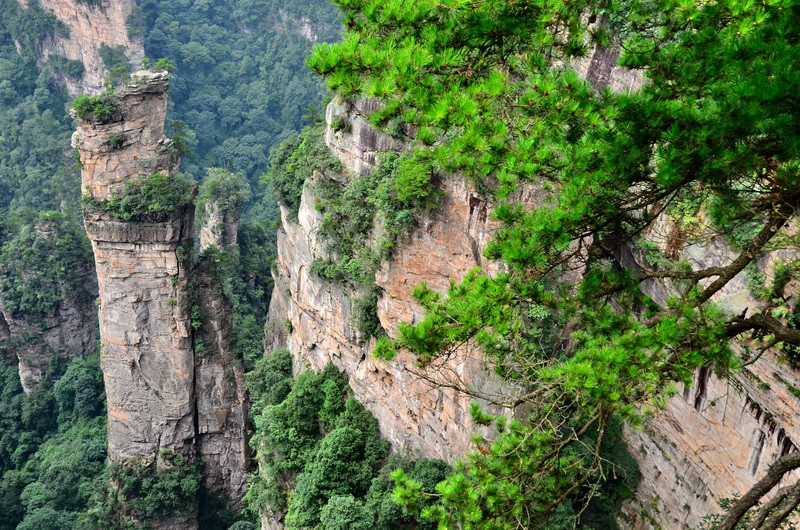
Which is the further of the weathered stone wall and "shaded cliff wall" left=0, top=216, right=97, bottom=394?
"shaded cliff wall" left=0, top=216, right=97, bottom=394

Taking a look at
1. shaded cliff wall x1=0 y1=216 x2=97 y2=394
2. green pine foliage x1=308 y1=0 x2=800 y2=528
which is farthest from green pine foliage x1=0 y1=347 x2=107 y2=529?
green pine foliage x1=308 y1=0 x2=800 y2=528

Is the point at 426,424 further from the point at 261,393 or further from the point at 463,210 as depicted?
the point at 261,393

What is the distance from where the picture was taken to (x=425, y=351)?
6.66 meters

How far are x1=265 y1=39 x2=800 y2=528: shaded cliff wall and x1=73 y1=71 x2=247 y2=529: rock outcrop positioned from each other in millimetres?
5429

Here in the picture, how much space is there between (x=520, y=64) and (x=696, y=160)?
7.38ft

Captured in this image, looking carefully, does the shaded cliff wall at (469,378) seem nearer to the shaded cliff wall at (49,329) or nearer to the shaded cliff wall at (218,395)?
the shaded cliff wall at (218,395)

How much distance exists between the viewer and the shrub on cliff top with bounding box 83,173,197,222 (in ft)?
73.4

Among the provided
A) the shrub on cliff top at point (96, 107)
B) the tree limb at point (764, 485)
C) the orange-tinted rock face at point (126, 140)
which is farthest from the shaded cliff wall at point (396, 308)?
the shrub on cliff top at point (96, 107)

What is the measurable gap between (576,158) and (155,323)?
20461 millimetres

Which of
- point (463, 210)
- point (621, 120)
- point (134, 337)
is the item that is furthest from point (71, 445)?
point (621, 120)

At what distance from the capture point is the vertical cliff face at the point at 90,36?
4038 centimetres

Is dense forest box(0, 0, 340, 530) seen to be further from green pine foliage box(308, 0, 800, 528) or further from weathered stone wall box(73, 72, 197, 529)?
green pine foliage box(308, 0, 800, 528)

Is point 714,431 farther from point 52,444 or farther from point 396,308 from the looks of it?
point 52,444

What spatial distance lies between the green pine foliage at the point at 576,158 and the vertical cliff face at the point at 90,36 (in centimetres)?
3846
